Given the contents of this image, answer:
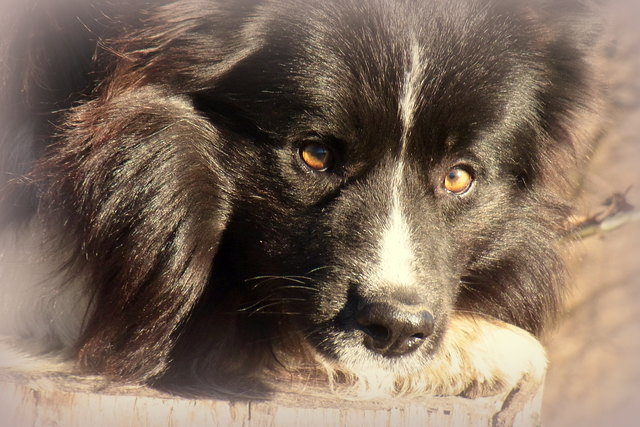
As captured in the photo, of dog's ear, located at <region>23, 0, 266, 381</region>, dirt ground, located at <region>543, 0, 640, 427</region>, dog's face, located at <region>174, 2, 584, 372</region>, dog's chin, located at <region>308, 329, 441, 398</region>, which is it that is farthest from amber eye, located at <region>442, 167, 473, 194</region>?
dirt ground, located at <region>543, 0, 640, 427</region>

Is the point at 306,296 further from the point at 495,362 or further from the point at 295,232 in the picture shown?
the point at 495,362

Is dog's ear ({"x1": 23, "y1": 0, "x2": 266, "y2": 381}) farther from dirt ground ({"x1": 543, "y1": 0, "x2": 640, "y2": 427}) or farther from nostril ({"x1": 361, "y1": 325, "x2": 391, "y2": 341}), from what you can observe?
dirt ground ({"x1": 543, "y1": 0, "x2": 640, "y2": 427})

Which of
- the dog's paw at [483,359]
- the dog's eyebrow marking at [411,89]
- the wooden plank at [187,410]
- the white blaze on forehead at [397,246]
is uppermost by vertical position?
the dog's eyebrow marking at [411,89]

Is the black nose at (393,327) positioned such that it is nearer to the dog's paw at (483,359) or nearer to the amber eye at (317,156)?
the dog's paw at (483,359)

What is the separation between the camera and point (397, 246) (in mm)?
2951

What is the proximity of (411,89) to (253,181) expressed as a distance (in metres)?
0.67

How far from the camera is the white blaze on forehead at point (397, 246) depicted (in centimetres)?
288

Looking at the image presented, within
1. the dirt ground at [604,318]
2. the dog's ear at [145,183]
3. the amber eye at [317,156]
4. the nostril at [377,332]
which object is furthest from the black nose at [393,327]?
the dirt ground at [604,318]

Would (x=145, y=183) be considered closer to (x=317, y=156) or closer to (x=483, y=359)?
(x=317, y=156)

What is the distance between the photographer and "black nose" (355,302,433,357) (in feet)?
9.21

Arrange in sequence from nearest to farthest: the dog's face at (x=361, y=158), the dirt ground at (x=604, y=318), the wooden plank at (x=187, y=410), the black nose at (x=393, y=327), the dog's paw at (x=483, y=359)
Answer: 1. the wooden plank at (x=187, y=410)
2. the black nose at (x=393, y=327)
3. the dog's face at (x=361, y=158)
4. the dog's paw at (x=483, y=359)
5. the dirt ground at (x=604, y=318)

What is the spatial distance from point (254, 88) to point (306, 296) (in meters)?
0.76

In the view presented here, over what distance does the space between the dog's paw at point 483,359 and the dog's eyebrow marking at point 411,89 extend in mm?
803

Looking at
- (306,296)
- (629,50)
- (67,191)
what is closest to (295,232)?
(306,296)
